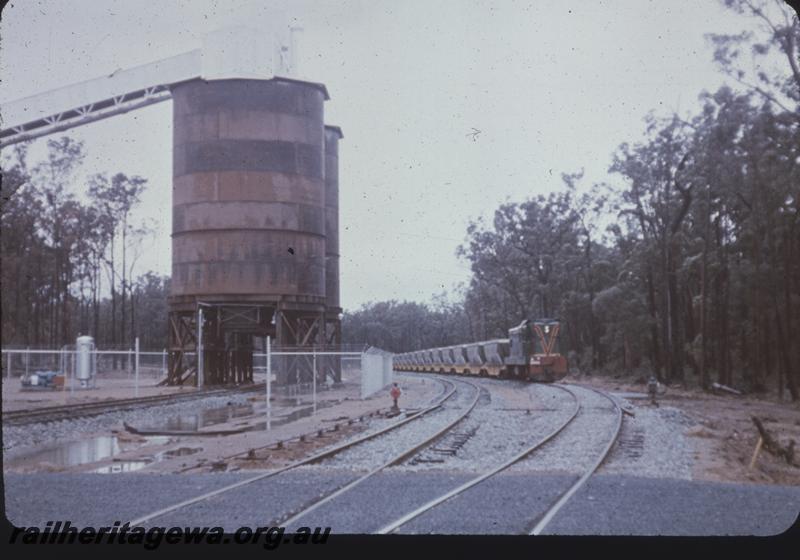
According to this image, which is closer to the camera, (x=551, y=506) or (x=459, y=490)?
(x=551, y=506)

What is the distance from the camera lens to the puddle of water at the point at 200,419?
670 inches

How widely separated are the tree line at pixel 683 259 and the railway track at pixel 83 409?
17.9 meters

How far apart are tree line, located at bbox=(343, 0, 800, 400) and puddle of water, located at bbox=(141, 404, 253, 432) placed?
17.1 metres

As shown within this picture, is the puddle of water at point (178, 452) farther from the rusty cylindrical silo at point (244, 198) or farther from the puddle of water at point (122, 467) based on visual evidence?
the rusty cylindrical silo at point (244, 198)

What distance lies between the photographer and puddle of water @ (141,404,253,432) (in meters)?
17.0

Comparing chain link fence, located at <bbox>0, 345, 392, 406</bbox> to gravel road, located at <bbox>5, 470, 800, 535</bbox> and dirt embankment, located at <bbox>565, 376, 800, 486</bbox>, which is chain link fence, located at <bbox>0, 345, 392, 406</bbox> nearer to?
dirt embankment, located at <bbox>565, 376, 800, 486</bbox>

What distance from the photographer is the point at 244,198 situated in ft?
98.5

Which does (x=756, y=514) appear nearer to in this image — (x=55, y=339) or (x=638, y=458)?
(x=638, y=458)

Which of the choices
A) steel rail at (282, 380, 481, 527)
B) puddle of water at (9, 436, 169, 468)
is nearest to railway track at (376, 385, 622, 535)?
steel rail at (282, 380, 481, 527)

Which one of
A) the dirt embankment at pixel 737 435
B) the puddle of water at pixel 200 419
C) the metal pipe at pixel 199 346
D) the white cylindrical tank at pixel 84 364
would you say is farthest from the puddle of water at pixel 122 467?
the metal pipe at pixel 199 346

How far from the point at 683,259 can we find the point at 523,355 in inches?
618

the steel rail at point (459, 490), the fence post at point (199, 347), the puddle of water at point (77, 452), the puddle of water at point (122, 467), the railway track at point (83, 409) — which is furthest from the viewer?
the fence post at point (199, 347)

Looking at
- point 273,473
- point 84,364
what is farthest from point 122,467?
point 84,364

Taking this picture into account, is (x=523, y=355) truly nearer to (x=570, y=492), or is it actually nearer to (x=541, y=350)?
(x=541, y=350)
